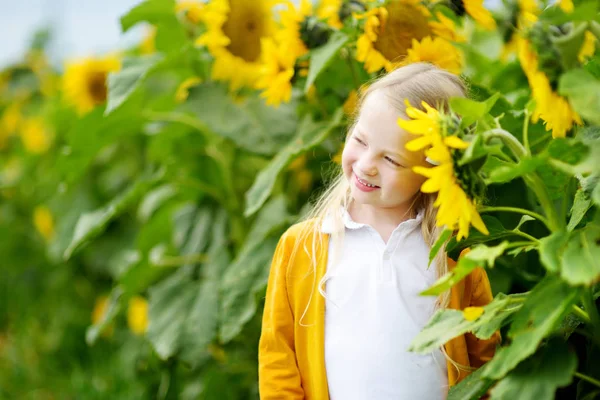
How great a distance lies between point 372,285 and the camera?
117 cm

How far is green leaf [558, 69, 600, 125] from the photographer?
36.0 inches

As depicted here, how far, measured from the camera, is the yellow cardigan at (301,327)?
1.20 meters

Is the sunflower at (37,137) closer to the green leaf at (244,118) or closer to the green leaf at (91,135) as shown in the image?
the green leaf at (91,135)

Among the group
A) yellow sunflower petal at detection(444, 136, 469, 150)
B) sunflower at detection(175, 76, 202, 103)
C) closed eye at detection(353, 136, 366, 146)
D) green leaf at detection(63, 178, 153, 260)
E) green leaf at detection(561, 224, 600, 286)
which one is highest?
yellow sunflower petal at detection(444, 136, 469, 150)

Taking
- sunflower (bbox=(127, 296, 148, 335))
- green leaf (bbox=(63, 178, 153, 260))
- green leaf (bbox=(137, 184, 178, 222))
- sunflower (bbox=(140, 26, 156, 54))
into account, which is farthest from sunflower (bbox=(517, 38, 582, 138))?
sunflower (bbox=(140, 26, 156, 54))

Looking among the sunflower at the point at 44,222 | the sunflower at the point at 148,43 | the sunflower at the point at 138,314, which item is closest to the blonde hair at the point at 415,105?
the sunflower at the point at 138,314

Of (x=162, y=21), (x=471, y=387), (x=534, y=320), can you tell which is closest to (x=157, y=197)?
(x=162, y=21)

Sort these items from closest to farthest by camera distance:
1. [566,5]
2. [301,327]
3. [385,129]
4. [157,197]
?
[385,129] → [301,327] → [566,5] → [157,197]

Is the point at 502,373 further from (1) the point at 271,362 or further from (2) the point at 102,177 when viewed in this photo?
(2) the point at 102,177

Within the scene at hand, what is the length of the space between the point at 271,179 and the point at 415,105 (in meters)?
0.49

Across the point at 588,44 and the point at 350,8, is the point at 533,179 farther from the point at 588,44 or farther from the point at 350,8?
the point at 350,8

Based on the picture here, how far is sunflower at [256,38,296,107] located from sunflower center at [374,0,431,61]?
178 mm

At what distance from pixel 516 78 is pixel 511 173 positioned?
2.46 ft

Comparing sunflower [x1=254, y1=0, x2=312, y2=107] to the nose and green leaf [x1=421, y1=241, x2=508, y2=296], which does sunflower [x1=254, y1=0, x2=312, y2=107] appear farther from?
green leaf [x1=421, y1=241, x2=508, y2=296]
